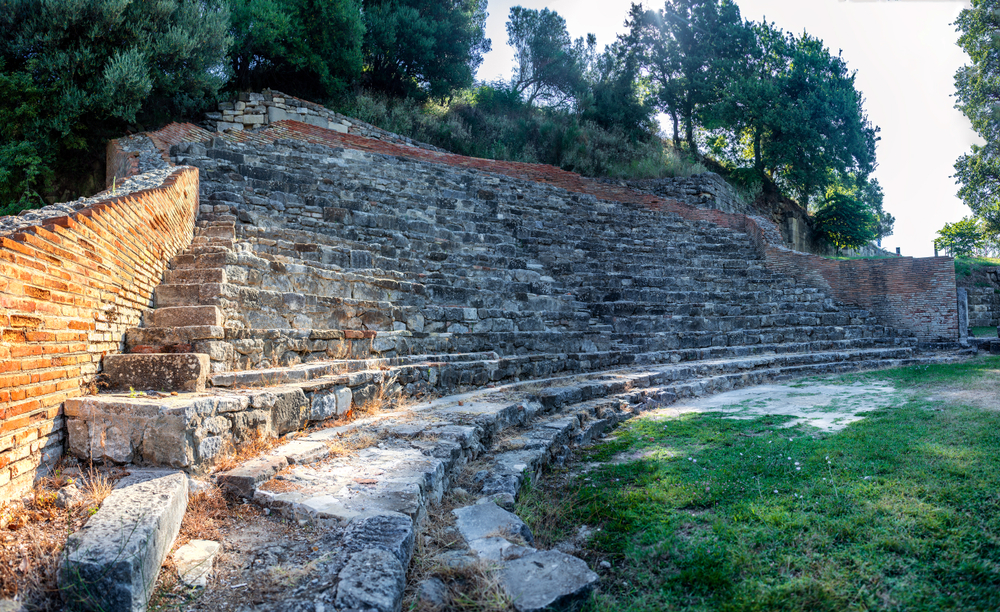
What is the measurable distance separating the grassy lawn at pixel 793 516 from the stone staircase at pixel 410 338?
0.47m

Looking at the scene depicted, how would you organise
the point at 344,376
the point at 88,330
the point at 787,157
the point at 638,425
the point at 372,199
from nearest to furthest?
1. the point at 88,330
2. the point at 344,376
3. the point at 638,425
4. the point at 372,199
5. the point at 787,157

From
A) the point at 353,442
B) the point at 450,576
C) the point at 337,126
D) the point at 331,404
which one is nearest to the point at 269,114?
the point at 337,126

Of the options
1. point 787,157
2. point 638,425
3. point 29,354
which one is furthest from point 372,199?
point 787,157

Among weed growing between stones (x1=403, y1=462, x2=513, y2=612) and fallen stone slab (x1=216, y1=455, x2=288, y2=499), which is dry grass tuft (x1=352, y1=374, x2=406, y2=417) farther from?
weed growing between stones (x1=403, y1=462, x2=513, y2=612)

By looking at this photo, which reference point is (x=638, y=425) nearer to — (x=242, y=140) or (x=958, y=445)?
(x=958, y=445)

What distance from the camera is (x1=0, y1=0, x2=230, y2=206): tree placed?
8.63m

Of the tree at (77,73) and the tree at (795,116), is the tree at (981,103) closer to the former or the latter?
the tree at (795,116)

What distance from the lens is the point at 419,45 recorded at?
16141mm

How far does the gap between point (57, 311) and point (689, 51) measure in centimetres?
2405

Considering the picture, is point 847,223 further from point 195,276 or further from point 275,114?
point 195,276

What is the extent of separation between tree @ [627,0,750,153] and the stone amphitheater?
9.77m

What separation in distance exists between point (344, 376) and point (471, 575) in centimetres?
253

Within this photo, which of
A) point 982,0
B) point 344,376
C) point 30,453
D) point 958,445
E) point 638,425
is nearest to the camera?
point 30,453

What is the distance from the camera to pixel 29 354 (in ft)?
8.42
